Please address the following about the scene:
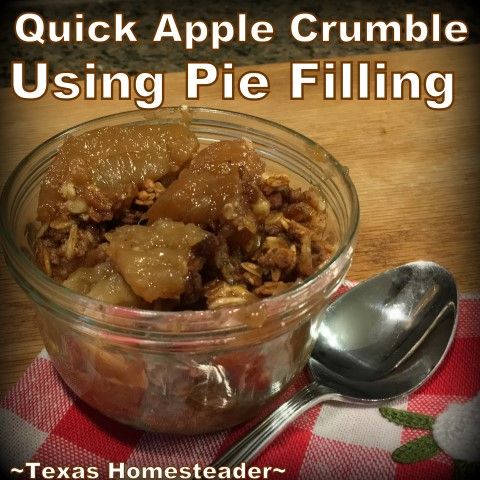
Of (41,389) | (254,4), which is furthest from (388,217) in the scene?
(254,4)

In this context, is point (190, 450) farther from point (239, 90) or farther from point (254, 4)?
point (254, 4)

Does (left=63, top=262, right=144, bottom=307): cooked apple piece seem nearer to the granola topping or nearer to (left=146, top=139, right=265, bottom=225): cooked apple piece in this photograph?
the granola topping

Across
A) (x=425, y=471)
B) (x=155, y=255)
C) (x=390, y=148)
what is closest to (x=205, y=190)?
(x=155, y=255)

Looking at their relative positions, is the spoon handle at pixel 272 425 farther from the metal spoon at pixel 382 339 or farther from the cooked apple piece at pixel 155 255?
the cooked apple piece at pixel 155 255

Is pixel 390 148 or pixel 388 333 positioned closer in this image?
pixel 388 333

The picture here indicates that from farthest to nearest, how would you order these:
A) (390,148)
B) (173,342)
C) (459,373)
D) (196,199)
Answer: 1. (390,148)
2. (459,373)
3. (196,199)
4. (173,342)

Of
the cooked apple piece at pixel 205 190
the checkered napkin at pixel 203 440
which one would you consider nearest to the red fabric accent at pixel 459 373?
the checkered napkin at pixel 203 440

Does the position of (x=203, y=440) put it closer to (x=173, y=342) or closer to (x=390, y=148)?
(x=173, y=342)
